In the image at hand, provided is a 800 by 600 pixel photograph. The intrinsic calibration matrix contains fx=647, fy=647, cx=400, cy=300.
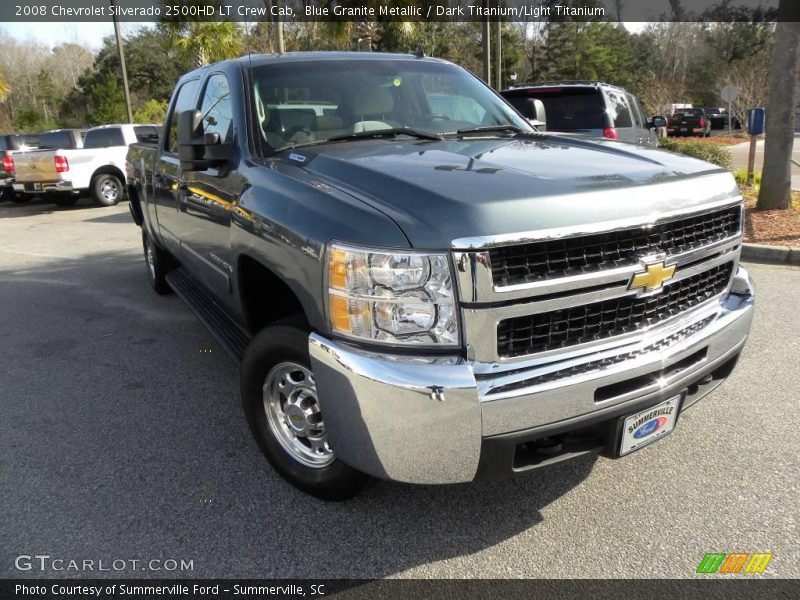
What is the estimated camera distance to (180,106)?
495 centimetres

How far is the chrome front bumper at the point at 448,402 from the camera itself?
84.8 inches

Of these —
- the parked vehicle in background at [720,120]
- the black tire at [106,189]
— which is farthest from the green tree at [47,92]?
the parked vehicle in background at [720,120]

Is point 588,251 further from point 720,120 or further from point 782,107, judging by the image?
point 720,120

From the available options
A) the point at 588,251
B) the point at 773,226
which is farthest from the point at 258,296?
the point at 773,226

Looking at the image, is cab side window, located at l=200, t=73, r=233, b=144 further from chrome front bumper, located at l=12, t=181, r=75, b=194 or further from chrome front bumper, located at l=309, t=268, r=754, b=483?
chrome front bumper, located at l=12, t=181, r=75, b=194

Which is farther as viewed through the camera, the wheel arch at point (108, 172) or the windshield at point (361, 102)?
the wheel arch at point (108, 172)

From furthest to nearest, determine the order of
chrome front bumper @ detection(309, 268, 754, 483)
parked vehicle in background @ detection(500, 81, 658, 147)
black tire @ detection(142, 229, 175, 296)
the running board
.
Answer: parked vehicle in background @ detection(500, 81, 658, 147) < black tire @ detection(142, 229, 175, 296) < the running board < chrome front bumper @ detection(309, 268, 754, 483)

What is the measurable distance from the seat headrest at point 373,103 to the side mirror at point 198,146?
750 mm

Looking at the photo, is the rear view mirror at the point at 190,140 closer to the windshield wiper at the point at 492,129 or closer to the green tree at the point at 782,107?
the windshield wiper at the point at 492,129

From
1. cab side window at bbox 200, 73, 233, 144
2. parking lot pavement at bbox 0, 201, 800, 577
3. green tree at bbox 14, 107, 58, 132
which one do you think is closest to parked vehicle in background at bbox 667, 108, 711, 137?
green tree at bbox 14, 107, 58, 132

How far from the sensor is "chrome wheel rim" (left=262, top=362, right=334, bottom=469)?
9.24 ft

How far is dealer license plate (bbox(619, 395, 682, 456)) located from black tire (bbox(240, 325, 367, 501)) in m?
1.07

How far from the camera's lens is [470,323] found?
219 centimetres

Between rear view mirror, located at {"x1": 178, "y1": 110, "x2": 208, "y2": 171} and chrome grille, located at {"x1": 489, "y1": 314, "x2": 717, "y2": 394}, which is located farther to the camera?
rear view mirror, located at {"x1": 178, "y1": 110, "x2": 208, "y2": 171}
